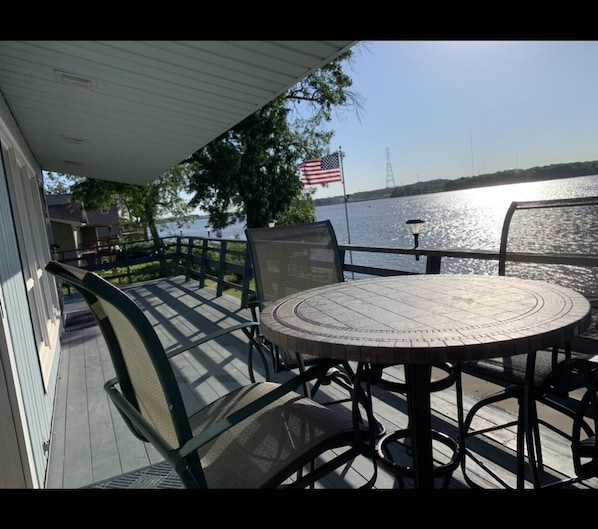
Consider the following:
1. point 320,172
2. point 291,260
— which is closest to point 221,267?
point 291,260

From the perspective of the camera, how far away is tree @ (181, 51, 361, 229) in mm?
15281

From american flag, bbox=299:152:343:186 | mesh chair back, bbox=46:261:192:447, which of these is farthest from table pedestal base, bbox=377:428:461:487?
american flag, bbox=299:152:343:186

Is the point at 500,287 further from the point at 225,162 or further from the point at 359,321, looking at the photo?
the point at 225,162

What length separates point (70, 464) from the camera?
214 centimetres

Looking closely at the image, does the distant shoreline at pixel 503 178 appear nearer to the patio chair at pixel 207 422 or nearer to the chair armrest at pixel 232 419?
the patio chair at pixel 207 422

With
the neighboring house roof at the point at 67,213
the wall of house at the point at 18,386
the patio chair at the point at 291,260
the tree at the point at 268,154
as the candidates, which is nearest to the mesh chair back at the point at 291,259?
the patio chair at the point at 291,260

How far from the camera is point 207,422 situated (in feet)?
4.56

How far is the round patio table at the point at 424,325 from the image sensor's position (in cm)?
105

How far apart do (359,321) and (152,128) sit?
3335 millimetres

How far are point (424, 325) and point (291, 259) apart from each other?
1.40 metres

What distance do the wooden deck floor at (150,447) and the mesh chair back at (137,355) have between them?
2.75ft

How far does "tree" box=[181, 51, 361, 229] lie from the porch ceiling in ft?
35.8

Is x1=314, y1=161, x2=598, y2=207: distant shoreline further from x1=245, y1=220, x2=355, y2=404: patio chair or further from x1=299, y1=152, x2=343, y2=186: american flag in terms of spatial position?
x1=245, y1=220, x2=355, y2=404: patio chair
